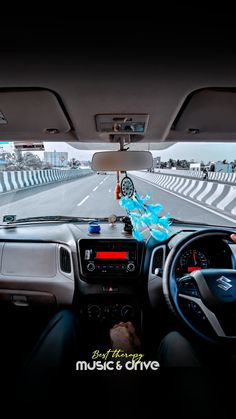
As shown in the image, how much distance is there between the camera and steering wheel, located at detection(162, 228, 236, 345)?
2.31 metres

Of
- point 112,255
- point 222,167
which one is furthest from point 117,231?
point 222,167

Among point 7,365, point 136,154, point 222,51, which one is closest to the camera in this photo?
point 222,51

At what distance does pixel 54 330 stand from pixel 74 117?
76.5 inches

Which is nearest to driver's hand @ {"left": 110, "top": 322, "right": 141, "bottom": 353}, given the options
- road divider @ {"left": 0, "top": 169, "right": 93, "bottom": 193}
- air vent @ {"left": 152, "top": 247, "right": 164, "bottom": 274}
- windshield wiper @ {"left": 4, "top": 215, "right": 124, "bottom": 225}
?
air vent @ {"left": 152, "top": 247, "right": 164, "bottom": 274}

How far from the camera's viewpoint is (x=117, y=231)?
3.79 metres

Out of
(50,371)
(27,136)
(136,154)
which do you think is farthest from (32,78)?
(50,371)

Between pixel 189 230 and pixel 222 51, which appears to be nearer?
pixel 222 51

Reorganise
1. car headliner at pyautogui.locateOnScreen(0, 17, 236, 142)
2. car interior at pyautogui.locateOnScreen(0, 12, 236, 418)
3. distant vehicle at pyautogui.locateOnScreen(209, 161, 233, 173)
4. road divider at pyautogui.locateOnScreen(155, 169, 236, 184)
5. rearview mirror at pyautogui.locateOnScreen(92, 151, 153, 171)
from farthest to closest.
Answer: distant vehicle at pyautogui.locateOnScreen(209, 161, 233, 173)
road divider at pyautogui.locateOnScreen(155, 169, 236, 184)
rearview mirror at pyautogui.locateOnScreen(92, 151, 153, 171)
car interior at pyautogui.locateOnScreen(0, 12, 236, 418)
car headliner at pyautogui.locateOnScreen(0, 17, 236, 142)

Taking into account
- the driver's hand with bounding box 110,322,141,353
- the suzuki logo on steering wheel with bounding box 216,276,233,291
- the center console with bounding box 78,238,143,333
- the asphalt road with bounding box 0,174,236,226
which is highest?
the asphalt road with bounding box 0,174,236,226

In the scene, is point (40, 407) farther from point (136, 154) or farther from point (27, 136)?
point (27, 136)

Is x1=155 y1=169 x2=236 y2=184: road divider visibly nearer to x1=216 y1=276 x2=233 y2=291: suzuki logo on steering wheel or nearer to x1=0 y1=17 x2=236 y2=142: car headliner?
x1=0 y1=17 x2=236 y2=142: car headliner

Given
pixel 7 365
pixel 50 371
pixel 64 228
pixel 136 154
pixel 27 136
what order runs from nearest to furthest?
pixel 50 371 < pixel 136 154 < pixel 7 365 < pixel 27 136 < pixel 64 228

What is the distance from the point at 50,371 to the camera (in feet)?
8.24

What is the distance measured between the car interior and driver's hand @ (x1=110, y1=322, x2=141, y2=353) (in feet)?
0.31
